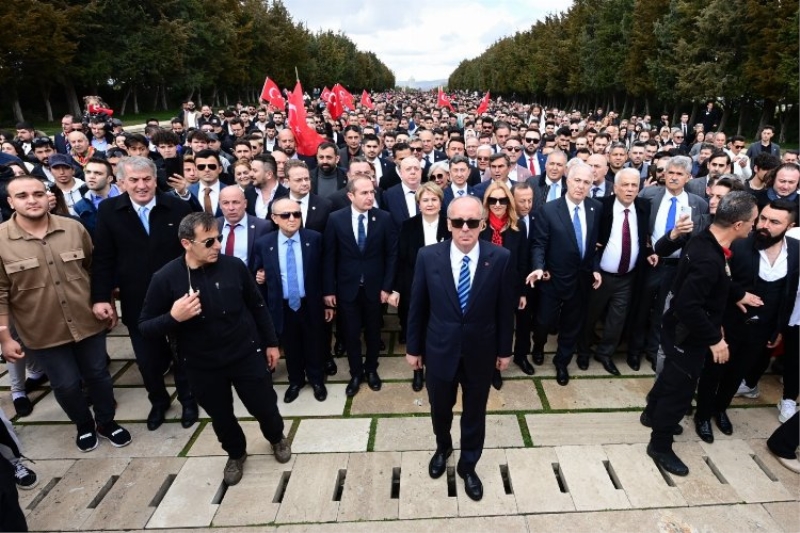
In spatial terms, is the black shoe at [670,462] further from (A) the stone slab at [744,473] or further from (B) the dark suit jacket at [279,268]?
(B) the dark suit jacket at [279,268]

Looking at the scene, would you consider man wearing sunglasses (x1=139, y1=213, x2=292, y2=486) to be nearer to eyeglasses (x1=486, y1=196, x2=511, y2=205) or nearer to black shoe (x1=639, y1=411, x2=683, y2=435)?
eyeglasses (x1=486, y1=196, x2=511, y2=205)

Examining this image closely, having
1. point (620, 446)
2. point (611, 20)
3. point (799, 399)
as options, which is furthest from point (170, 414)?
point (611, 20)

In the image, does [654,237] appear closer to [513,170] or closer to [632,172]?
[632,172]

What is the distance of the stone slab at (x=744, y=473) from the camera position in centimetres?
343

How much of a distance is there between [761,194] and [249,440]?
6.11 m

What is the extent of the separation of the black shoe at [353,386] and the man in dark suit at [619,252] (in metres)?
2.55

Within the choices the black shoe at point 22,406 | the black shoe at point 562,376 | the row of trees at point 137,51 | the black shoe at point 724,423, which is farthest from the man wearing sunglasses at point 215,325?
the row of trees at point 137,51

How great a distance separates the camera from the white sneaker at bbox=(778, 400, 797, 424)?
425 centimetres

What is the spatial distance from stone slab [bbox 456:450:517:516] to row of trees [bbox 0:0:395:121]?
29.4 m

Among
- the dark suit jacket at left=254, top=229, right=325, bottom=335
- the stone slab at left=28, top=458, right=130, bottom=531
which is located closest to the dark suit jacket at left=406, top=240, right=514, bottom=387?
the dark suit jacket at left=254, top=229, right=325, bottom=335

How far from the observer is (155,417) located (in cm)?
440

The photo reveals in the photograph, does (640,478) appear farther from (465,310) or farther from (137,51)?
(137,51)

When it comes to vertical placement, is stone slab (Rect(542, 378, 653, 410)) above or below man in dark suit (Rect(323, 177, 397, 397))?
below

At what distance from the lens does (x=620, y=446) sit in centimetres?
396
